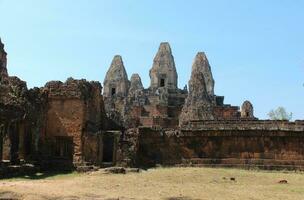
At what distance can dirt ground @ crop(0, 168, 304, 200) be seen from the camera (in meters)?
14.0

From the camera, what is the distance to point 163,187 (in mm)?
16641

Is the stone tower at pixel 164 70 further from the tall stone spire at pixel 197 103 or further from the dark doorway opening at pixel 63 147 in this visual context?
the dark doorway opening at pixel 63 147

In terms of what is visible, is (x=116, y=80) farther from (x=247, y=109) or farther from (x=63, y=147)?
(x=63, y=147)

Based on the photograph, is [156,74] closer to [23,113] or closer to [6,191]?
[23,113]

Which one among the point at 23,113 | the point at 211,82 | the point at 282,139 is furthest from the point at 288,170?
the point at 211,82

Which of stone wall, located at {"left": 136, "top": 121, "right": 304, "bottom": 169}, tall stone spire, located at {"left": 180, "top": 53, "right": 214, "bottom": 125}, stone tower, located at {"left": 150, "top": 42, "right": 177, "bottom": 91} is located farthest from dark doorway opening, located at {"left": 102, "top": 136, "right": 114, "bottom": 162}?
stone tower, located at {"left": 150, "top": 42, "right": 177, "bottom": 91}

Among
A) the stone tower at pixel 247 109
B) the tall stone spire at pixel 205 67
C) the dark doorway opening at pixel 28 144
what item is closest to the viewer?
the dark doorway opening at pixel 28 144

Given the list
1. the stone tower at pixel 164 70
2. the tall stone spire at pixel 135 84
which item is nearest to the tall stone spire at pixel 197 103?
the stone tower at pixel 164 70

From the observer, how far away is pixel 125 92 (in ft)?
203

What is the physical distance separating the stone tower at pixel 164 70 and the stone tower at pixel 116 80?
4.47 m

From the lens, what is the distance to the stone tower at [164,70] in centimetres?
5841

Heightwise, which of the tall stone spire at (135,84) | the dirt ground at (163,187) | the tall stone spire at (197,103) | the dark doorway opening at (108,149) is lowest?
the dirt ground at (163,187)

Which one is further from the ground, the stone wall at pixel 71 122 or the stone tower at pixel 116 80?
the stone tower at pixel 116 80

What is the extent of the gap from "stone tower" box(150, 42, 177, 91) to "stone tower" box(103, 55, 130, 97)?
4.47 metres
